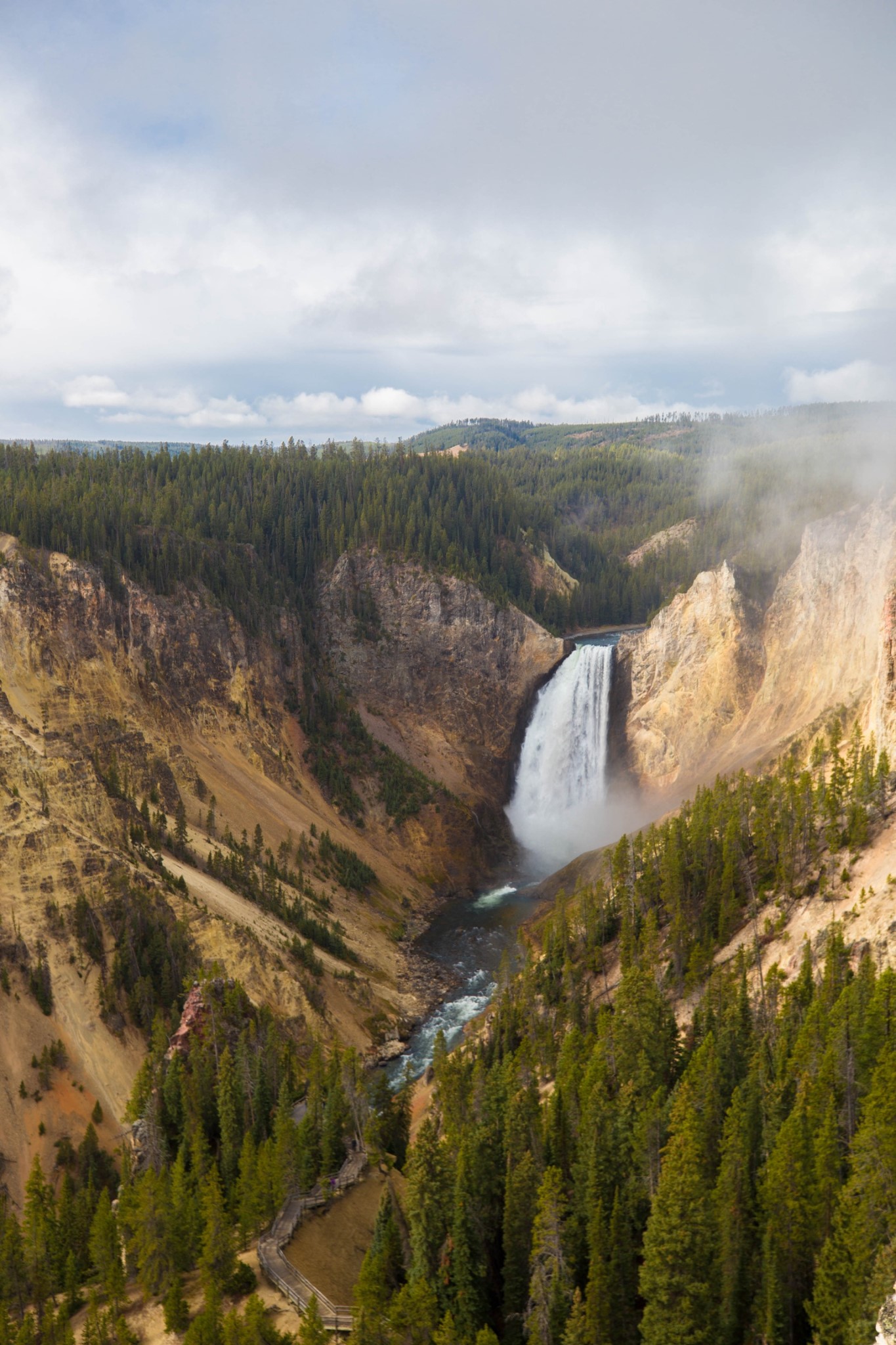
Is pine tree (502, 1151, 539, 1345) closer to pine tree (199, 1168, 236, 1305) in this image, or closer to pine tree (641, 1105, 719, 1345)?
pine tree (641, 1105, 719, 1345)

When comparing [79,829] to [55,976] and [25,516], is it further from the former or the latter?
[25,516]

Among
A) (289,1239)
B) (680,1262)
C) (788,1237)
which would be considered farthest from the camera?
(289,1239)

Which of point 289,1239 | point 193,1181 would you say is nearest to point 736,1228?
point 289,1239

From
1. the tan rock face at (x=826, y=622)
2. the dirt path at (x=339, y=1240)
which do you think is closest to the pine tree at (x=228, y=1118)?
the dirt path at (x=339, y=1240)

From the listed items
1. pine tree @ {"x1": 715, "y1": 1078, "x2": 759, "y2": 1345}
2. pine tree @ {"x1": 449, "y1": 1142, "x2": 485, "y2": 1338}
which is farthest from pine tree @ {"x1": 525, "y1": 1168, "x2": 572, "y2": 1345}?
pine tree @ {"x1": 715, "y1": 1078, "x2": 759, "y2": 1345}

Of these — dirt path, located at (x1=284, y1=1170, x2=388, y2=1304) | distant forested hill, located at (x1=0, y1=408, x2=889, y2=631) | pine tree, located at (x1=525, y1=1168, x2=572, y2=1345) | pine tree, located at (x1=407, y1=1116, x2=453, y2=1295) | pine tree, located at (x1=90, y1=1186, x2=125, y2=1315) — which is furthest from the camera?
distant forested hill, located at (x1=0, y1=408, x2=889, y2=631)

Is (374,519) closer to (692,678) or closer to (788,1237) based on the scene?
(692,678)

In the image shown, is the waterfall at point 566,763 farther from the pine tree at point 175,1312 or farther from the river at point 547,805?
the pine tree at point 175,1312
